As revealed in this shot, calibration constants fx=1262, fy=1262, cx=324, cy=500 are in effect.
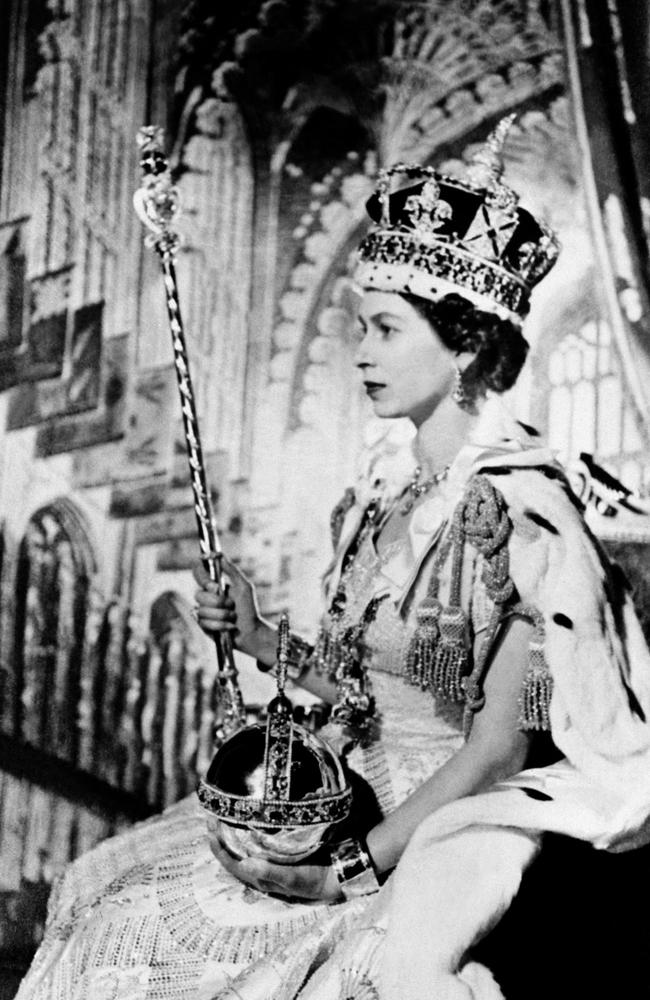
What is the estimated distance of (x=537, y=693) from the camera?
5.95 ft

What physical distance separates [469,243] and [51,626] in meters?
1.49

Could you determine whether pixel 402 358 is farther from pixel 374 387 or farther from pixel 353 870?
pixel 353 870

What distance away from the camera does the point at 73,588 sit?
3031 millimetres

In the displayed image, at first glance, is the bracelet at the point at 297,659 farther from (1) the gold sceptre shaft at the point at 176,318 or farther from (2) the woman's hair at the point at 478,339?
(2) the woman's hair at the point at 478,339

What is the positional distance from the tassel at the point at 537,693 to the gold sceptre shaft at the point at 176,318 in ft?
1.88

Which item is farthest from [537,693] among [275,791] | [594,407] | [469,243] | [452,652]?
[594,407]

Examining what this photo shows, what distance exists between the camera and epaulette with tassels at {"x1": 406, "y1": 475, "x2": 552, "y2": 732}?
5.99ft

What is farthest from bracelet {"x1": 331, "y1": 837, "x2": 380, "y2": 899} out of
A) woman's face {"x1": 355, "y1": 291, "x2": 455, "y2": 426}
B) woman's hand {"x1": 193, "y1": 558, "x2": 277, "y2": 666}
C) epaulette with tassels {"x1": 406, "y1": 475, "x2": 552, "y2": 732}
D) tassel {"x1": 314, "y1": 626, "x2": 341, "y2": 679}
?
woman's face {"x1": 355, "y1": 291, "x2": 455, "y2": 426}

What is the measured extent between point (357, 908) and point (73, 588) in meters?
1.49

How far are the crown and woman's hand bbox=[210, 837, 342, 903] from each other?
2.99ft

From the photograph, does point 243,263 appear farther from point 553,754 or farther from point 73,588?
point 553,754

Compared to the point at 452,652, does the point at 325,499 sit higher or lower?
higher

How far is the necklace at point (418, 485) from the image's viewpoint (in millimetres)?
2137

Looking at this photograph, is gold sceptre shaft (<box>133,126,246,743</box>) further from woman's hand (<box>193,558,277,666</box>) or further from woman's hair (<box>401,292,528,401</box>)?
woman's hair (<box>401,292,528,401</box>)
